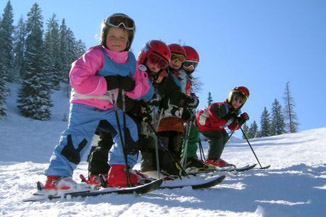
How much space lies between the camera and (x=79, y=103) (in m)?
3.62

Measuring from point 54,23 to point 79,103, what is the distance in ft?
249

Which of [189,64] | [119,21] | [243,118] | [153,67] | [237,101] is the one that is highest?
[189,64]

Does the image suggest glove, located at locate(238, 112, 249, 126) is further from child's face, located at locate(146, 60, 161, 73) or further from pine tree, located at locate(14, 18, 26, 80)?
pine tree, located at locate(14, 18, 26, 80)

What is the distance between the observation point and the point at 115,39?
12.4 feet

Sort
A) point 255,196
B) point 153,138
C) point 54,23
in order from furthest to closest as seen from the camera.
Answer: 1. point 54,23
2. point 153,138
3. point 255,196

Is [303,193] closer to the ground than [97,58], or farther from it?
closer to the ground

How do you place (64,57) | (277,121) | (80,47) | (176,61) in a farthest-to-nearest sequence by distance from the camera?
(80,47), (64,57), (277,121), (176,61)

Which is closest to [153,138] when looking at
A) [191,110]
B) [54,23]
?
[191,110]

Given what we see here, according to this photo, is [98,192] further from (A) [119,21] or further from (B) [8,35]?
(B) [8,35]

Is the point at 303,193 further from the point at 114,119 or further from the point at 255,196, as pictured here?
Answer: the point at 114,119

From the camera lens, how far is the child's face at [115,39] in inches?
148

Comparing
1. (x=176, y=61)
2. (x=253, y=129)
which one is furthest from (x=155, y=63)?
(x=253, y=129)

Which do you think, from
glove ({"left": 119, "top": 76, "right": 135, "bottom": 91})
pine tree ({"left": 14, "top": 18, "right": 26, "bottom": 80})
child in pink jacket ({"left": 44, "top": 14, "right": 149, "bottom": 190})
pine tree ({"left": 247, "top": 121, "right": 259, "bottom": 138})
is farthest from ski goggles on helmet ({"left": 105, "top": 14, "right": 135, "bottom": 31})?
pine tree ({"left": 247, "top": 121, "right": 259, "bottom": 138})

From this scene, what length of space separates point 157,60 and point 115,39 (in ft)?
3.78
